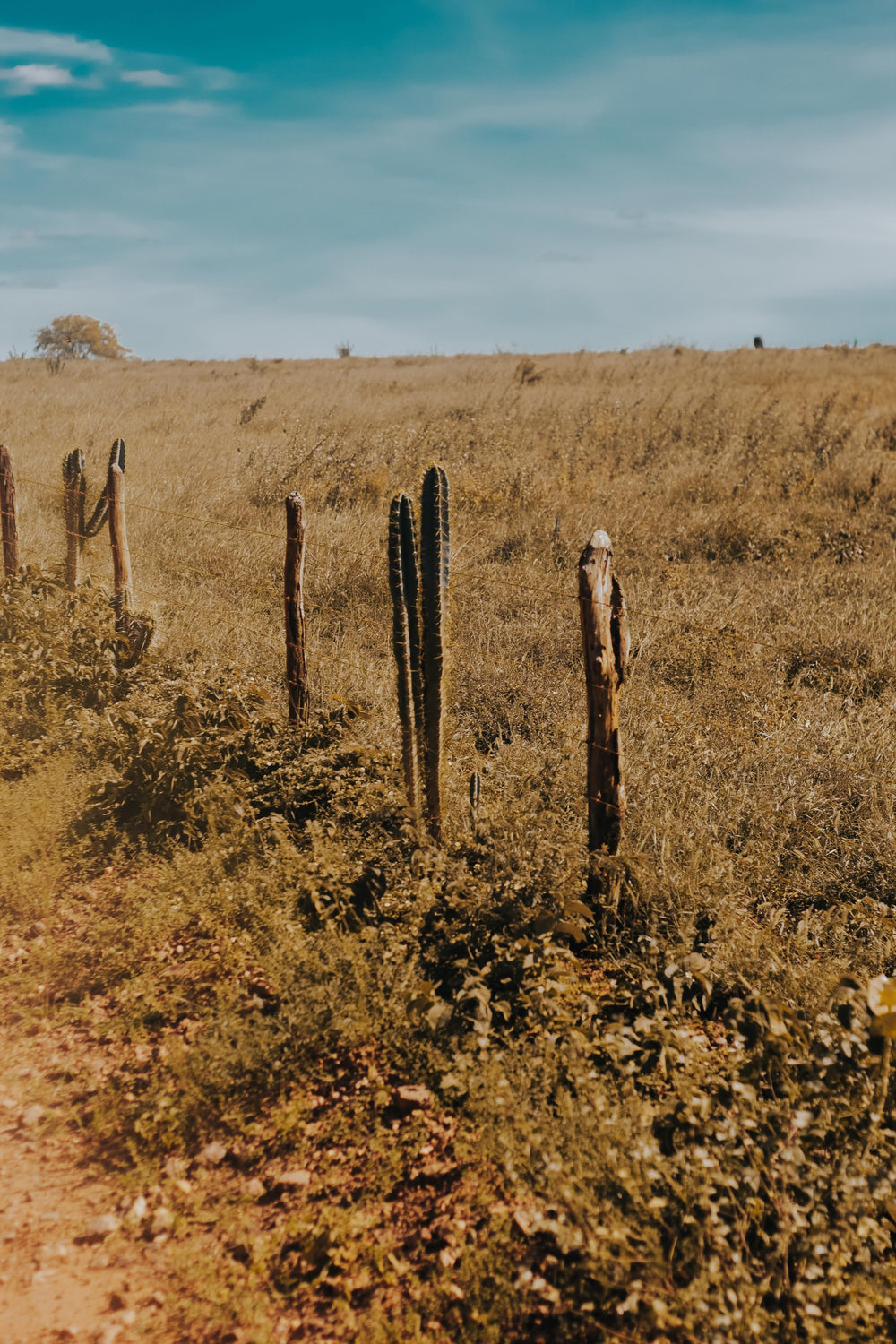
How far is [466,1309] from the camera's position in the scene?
234cm

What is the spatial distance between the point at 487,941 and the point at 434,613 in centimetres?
196

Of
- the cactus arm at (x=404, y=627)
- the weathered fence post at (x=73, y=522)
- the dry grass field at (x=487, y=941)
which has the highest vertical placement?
the weathered fence post at (x=73, y=522)

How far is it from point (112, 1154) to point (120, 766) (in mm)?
2798

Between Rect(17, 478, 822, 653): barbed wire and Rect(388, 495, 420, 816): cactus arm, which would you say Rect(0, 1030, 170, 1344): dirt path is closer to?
Rect(388, 495, 420, 816): cactus arm

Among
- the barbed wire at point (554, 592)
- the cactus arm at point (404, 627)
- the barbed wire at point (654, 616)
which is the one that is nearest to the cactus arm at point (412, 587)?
the cactus arm at point (404, 627)

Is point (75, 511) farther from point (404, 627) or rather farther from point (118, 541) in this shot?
point (404, 627)

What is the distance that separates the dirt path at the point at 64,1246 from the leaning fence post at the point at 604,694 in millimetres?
2379

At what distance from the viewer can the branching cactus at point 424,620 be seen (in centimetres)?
467

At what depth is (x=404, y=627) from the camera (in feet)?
15.5

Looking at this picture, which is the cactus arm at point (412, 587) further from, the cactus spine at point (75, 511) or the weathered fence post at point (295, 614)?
the cactus spine at point (75, 511)

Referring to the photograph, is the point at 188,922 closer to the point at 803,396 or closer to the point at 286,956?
the point at 286,956

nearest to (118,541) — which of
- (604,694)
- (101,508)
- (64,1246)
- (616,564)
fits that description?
(101,508)

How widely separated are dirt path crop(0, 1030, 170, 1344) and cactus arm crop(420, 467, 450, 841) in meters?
2.32

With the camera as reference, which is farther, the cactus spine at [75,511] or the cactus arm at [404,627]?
the cactus spine at [75,511]
